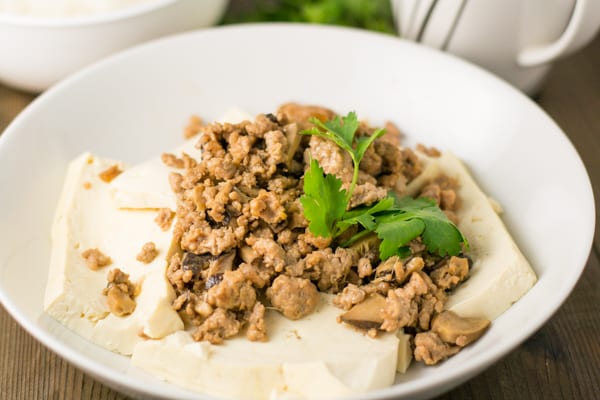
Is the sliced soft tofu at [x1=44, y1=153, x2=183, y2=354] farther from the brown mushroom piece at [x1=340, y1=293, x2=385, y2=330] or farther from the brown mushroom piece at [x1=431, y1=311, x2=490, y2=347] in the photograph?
the brown mushroom piece at [x1=431, y1=311, x2=490, y2=347]

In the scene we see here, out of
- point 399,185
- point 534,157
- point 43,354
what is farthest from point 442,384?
point 43,354

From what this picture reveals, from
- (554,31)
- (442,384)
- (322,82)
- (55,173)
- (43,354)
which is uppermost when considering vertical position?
(554,31)

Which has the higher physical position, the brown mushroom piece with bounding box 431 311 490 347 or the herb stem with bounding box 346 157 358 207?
the herb stem with bounding box 346 157 358 207

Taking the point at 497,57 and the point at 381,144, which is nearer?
the point at 381,144

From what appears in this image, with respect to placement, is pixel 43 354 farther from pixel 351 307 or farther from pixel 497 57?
pixel 497 57

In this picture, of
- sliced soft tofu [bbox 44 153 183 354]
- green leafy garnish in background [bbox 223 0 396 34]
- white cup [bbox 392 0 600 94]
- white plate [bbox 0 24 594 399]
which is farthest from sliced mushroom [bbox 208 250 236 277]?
green leafy garnish in background [bbox 223 0 396 34]

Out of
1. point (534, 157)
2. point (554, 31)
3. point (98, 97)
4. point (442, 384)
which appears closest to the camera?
point (442, 384)

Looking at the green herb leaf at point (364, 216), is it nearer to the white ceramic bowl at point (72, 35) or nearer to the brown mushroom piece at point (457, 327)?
the brown mushroom piece at point (457, 327)

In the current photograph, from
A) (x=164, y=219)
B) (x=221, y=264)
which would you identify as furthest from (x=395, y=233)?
(x=164, y=219)
